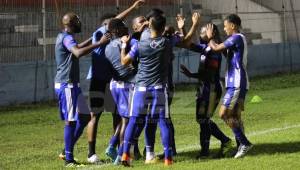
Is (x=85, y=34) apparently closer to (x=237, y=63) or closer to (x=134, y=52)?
(x=237, y=63)

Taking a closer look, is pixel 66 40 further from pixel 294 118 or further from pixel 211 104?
pixel 294 118

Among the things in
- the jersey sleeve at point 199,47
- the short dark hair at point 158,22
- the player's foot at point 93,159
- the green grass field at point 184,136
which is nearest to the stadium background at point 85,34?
the green grass field at point 184,136

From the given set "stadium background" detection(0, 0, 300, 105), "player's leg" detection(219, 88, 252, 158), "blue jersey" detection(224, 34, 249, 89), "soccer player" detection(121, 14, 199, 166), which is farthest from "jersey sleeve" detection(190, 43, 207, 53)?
"stadium background" detection(0, 0, 300, 105)

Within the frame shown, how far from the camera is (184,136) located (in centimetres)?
1292

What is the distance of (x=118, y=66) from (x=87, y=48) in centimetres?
87

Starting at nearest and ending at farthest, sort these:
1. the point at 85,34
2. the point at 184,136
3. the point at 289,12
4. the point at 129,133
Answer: the point at 129,133, the point at 184,136, the point at 85,34, the point at 289,12

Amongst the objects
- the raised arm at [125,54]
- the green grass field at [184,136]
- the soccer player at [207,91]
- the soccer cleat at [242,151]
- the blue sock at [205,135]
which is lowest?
the green grass field at [184,136]

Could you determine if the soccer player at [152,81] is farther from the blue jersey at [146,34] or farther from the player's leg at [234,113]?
the player's leg at [234,113]

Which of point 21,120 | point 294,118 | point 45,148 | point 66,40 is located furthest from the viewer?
point 21,120

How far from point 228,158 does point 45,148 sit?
341 centimetres

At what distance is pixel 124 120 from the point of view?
10414 mm

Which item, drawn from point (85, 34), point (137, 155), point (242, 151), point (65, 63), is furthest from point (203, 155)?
point (85, 34)

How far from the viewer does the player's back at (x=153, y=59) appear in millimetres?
9633

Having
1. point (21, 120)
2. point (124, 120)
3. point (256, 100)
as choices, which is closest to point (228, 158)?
point (124, 120)
